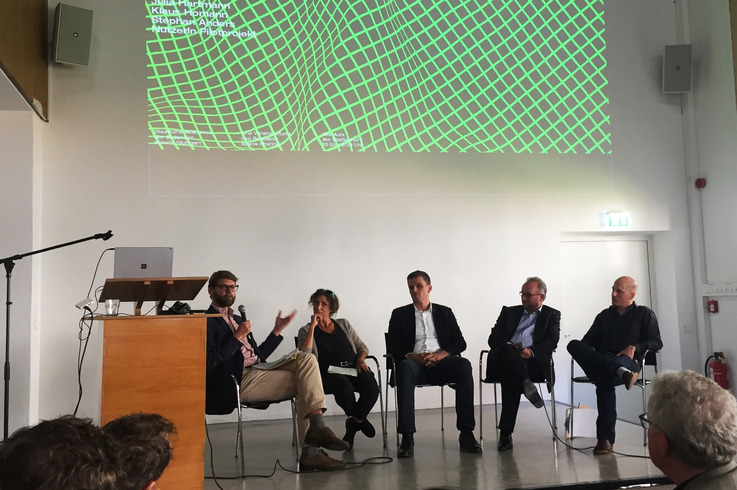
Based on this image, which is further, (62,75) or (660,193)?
(660,193)

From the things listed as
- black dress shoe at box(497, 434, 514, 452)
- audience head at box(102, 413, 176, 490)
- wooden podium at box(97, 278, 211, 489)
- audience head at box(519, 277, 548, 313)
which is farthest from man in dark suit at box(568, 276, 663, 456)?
audience head at box(102, 413, 176, 490)

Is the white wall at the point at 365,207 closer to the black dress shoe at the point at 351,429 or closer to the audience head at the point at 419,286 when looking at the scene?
the audience head at the point at 419,286

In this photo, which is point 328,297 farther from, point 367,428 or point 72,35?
point 72,35

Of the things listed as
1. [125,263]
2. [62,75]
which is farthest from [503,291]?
[62,75]

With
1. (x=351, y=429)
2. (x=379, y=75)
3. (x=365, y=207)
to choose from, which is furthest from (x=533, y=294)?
(x=379, y=75)

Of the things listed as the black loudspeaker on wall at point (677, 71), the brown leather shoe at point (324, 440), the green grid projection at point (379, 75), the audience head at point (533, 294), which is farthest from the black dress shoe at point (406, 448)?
the black loudspeaker on wall at point (677, 71)

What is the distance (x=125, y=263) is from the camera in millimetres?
3422

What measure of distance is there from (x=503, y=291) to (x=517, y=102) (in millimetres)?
1794

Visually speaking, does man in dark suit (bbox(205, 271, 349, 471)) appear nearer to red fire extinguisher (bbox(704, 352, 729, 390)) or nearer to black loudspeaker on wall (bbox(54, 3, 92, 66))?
black loudspeaker on wall (bbox(54, 3, 92, 66))

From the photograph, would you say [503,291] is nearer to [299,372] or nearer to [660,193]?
[660,193]

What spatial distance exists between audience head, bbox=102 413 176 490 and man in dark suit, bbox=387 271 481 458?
9.69 feet

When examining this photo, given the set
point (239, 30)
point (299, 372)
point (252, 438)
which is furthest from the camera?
point (239, 30)

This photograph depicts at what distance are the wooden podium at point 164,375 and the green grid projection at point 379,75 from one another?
108 inches

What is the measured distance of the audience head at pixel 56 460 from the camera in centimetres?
85
